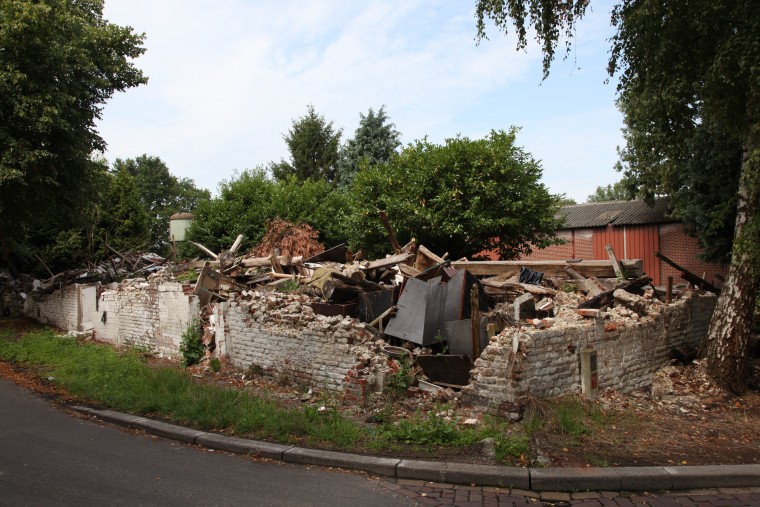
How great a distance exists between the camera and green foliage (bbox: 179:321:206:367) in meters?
10.5

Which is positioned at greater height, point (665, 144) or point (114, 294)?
point (665, 144)

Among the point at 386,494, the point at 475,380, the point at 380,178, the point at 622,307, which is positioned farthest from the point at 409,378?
the point at 380,178

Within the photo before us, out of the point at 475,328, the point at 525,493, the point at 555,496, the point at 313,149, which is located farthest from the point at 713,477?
the point at 313,149

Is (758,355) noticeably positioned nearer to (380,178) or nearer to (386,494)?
(386,494)

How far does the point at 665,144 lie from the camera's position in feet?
32.1

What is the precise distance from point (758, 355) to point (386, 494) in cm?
793

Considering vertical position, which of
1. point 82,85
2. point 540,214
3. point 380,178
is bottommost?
point 540,214

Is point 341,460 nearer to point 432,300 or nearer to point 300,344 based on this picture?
point 300,344

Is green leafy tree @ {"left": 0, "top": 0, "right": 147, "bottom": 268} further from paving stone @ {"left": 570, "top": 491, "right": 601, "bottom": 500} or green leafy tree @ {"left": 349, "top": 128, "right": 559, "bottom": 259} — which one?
paving stone @ {"left": 570, "top": 491, "right": 601, "bottom": 500}

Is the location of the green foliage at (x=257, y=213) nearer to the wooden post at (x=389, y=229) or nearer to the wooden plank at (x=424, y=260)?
the wooden post at (x=389, y=229)

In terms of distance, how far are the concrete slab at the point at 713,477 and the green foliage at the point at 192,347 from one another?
8.19 metres

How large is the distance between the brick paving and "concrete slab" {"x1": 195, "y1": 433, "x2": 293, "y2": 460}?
144 centimetres

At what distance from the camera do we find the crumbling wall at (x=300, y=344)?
7.60 metres

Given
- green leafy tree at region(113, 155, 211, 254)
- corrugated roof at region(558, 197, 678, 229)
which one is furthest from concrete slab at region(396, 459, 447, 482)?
green leafy tree at region(113, 155, 211, 254)
